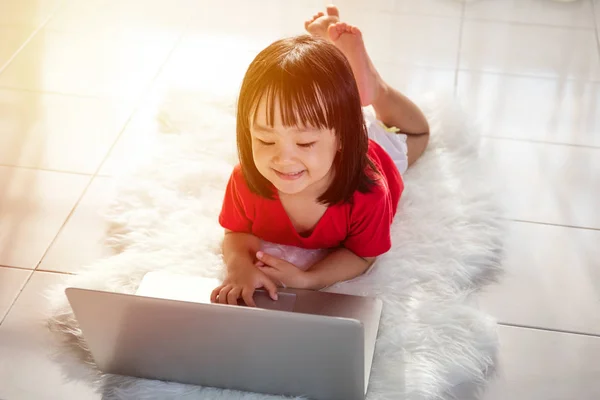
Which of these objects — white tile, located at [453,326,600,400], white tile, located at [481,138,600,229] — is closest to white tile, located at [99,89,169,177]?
white tile, located at [481,138,600,229]

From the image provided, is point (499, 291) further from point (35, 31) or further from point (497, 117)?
point (35, 31)

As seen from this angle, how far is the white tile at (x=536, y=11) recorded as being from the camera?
235 cm

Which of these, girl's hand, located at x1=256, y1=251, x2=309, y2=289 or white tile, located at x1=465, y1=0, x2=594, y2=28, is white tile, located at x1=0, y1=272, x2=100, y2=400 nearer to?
girl's hand, located at x1=256, y1=251, x2=309, y2=289

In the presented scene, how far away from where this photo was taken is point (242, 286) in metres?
1.29

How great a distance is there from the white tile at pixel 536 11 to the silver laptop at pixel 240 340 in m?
1.37

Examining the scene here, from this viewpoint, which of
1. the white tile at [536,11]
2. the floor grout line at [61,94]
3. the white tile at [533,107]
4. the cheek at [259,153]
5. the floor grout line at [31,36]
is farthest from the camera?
the white tile at [536,11]

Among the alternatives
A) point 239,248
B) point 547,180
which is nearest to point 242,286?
point 239,248

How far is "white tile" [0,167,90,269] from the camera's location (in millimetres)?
1555

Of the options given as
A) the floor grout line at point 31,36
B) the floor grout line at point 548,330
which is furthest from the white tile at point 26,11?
the floor grout line at point 548,330

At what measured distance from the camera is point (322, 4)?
245 cm

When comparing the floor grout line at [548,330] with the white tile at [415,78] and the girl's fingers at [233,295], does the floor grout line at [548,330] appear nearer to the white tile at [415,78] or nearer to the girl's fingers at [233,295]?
the girl's fingers at [233,295]

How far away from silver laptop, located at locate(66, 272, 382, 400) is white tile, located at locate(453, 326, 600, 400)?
0.23 meters

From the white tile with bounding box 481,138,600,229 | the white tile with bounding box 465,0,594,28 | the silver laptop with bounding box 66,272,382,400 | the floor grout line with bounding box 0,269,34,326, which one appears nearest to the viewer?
the silver laptop with bounding box 66,272,382,400

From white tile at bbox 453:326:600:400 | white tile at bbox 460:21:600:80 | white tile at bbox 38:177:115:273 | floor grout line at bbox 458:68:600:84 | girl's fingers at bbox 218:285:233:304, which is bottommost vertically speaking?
white tile at bbox 453:326:600:400
